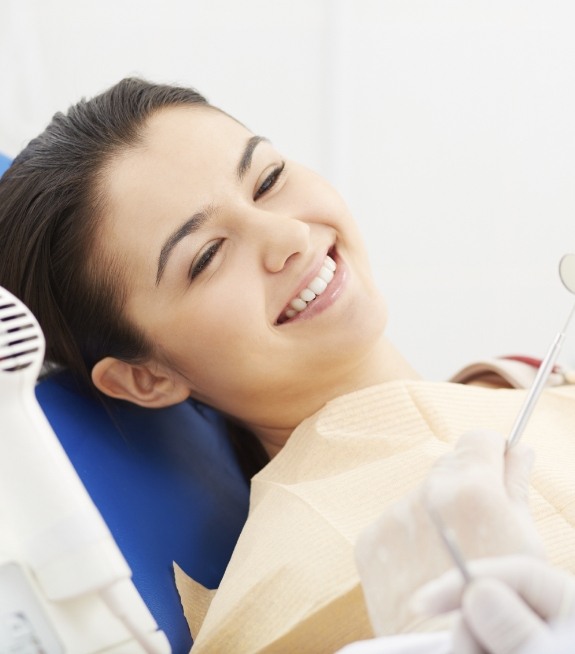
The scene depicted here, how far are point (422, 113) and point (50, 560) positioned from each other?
75.9 inches

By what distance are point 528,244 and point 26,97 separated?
4.37 ft

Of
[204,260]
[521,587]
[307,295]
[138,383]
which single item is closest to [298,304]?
[307,295]

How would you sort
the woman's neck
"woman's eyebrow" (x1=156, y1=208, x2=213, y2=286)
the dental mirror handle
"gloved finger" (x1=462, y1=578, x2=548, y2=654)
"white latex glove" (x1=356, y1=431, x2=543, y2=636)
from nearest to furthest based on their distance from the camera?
"gloved finger" (x1=462, y1=578, x2=548, y2=654)
"white latex glove" (x1=356, y1=431, x2=543, y2=636)
the dental mirror handle
"woman's eyebrow" (x1=156, y1=208, x2=213, y2=286)
the woman's neck

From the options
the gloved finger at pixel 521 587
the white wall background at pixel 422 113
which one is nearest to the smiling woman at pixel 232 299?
the gloved finger at pixel 521 587

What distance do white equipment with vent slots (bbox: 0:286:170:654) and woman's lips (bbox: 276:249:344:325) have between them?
435 millimetres

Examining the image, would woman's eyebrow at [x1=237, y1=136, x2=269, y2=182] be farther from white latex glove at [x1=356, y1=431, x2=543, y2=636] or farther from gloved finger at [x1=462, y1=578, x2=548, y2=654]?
gloved finger at [x1=462, y1=578, x2=548, y2=654]

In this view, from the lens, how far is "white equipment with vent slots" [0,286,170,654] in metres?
0.87

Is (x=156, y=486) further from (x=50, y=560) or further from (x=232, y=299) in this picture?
(x=50, y=560)

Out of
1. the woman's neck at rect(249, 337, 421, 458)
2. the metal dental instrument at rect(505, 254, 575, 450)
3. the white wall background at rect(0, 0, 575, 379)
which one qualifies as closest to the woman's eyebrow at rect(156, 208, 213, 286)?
the woman's neck at rect(249, 337, 421, 458)

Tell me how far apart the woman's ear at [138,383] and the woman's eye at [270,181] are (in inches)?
11.2

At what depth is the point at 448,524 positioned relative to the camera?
79 cm

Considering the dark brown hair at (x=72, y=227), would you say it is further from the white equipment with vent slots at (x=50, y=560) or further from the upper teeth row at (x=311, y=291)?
the white equipment with vent slots at (x=50, y=560)

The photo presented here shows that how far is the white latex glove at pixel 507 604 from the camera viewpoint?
2.15ft

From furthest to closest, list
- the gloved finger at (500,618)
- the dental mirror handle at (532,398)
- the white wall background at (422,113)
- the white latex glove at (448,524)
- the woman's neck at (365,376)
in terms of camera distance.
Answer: the white wall background at (422,113) < the woman's neck at (365,376) < the dental mirror handle at (532,398) < the white latex glove at (448,524) < the gloved finger at (500,618)
